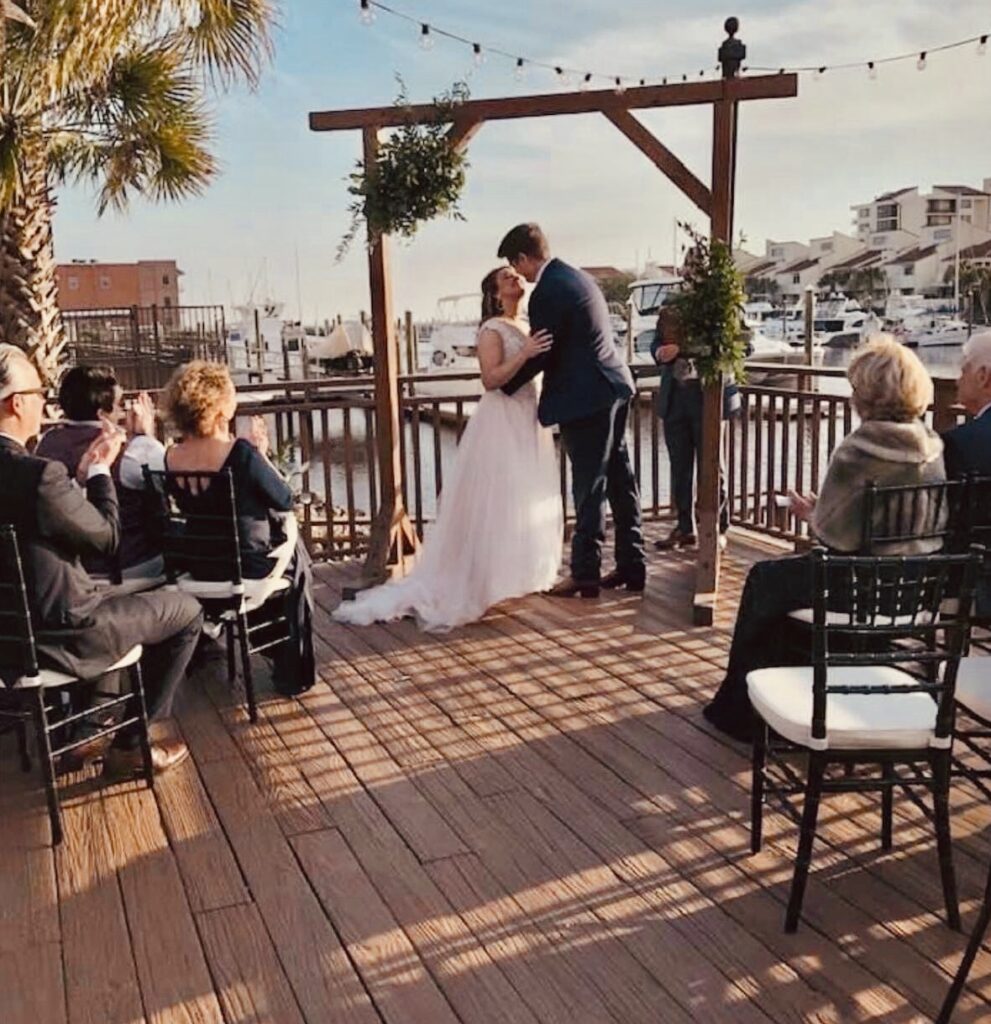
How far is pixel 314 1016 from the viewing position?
84.4 inches

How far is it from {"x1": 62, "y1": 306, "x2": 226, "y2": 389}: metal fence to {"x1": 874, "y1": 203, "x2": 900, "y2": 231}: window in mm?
55528

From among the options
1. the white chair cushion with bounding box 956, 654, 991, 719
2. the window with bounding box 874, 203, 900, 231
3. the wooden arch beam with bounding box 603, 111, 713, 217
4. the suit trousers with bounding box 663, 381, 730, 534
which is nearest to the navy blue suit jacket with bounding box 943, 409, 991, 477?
the white chair cushion with bounding box 956, 654, 991, 719

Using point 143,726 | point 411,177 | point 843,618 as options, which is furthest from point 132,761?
point 411,177

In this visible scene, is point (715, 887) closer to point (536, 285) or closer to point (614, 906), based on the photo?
point (614, 906)

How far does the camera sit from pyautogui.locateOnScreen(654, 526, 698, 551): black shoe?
6.11 meters

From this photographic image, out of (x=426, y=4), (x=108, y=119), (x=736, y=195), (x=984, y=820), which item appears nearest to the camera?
(x=984, y=820)

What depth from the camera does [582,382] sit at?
192 inches

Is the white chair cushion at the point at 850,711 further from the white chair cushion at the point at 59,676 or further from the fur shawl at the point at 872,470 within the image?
the white chair cushion at the point at 59,676

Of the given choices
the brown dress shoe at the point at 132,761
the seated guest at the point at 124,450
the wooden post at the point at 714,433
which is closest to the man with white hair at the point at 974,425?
the wooden post at the point at 714,433

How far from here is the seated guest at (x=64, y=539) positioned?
275cm

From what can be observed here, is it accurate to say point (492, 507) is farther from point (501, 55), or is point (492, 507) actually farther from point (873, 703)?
point (873, 703)

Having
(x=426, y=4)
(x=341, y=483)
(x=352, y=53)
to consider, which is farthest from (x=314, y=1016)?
(x=341, y=483)

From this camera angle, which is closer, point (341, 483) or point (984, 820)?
point (984, 820)

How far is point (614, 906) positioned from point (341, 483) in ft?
63.4
